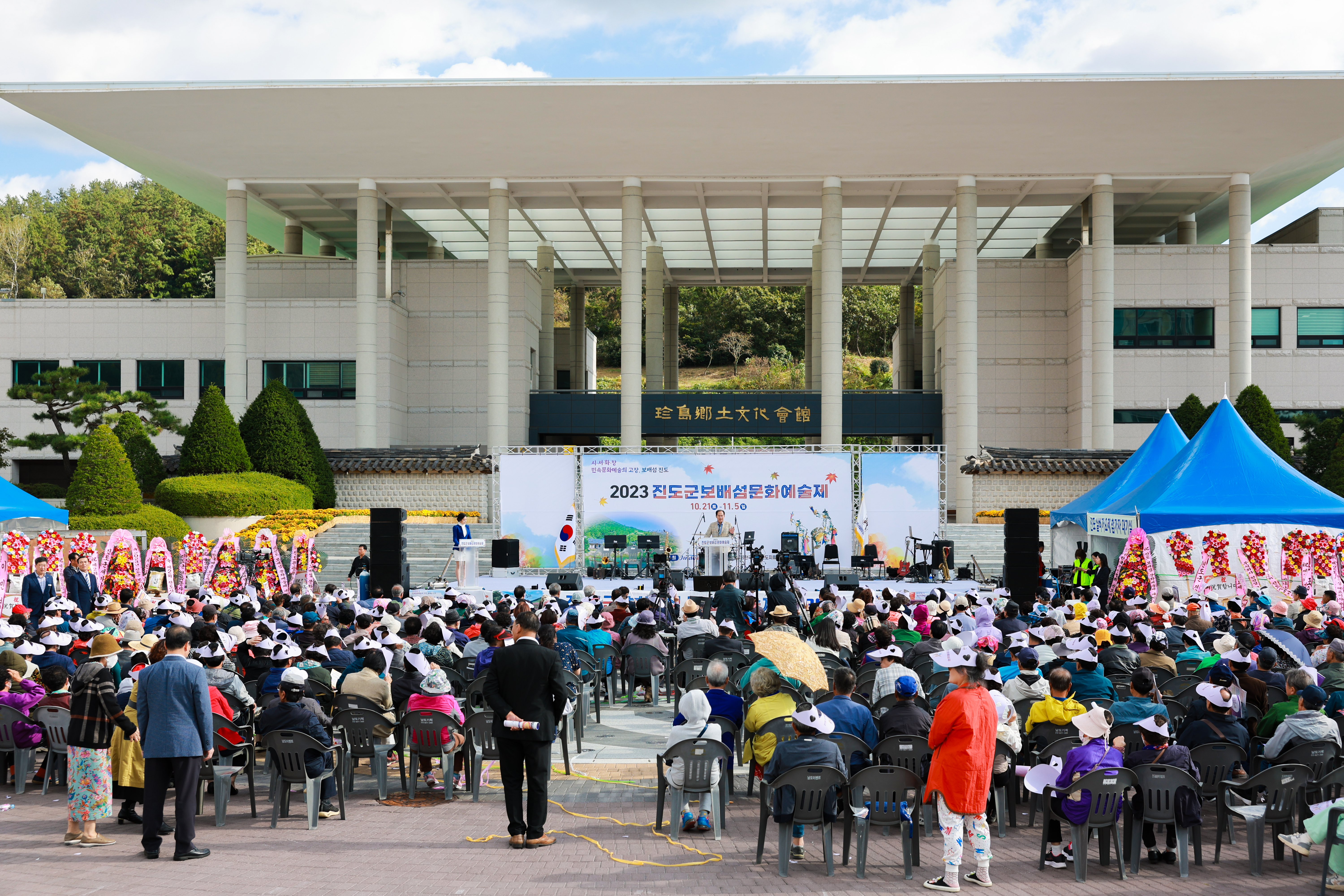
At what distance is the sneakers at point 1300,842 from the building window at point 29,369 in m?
42.3

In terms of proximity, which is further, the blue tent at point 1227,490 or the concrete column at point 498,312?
the concrete column at point 498,312

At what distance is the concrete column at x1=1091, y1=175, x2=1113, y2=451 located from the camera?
36719 millimetres

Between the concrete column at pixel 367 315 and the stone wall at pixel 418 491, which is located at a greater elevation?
the concrete column at pixel 367 315

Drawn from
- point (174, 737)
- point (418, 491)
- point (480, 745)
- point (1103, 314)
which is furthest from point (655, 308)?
point (174, 737)

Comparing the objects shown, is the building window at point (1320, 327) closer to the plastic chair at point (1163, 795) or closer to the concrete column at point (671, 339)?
the concrete column at point (671, 339)

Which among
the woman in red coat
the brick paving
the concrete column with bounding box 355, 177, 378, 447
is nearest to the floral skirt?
the brick paving

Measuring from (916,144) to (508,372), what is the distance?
16.6 m

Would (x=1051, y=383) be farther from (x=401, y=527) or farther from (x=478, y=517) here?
(x=401, y=527)

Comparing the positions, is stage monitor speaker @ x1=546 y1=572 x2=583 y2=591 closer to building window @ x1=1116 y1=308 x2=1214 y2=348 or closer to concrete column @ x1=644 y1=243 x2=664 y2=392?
concrete column @ x1=644 y1=243 x2=664 y2=392

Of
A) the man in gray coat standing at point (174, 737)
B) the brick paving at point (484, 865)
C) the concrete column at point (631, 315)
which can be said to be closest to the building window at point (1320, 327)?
the concrete column at point (631, 315)

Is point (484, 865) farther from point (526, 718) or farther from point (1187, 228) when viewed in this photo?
point (1187, 228)

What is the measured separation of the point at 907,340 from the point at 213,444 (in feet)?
108

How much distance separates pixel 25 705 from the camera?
9406mm

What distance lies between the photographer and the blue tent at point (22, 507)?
20.8 m
